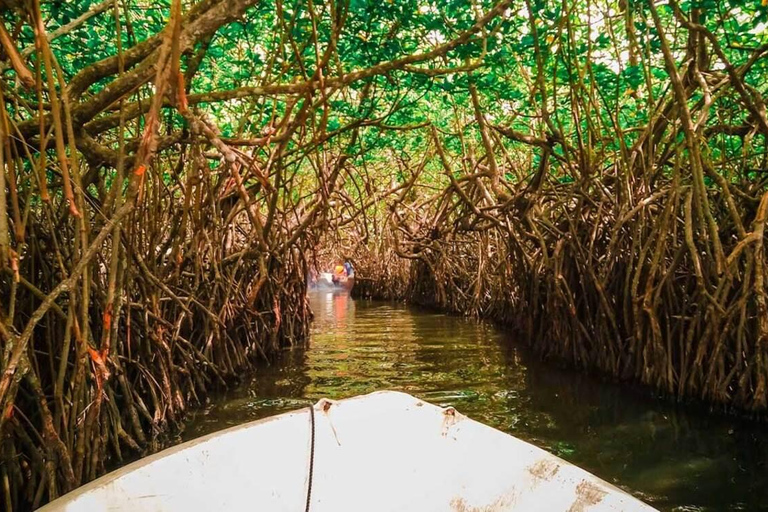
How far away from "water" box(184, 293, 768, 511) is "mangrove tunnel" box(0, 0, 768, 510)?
25 cm

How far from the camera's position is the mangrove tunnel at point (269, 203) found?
2.72 m

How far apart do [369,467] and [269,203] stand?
3292 millimetres

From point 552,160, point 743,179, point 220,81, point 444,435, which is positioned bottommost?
point 444,435

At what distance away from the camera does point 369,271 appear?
1966cm

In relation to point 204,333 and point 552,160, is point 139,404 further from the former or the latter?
point 552,160

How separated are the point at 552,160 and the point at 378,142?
1.90 metres

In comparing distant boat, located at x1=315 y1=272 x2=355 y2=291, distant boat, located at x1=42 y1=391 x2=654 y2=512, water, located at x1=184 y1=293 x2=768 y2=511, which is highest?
distant boat, located at x1=315 y1=272 x2=355 y2=291

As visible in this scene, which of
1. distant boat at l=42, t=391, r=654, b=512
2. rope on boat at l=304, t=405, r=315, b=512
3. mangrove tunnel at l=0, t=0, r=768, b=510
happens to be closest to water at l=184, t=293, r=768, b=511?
mangrove tunnel at l=0, t=0, r=768, b=510

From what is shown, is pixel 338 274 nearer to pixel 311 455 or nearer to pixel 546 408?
pixel 546 408

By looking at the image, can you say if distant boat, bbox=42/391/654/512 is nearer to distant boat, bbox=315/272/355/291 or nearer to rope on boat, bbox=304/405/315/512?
rope on boat, bbox=304/405/315/512

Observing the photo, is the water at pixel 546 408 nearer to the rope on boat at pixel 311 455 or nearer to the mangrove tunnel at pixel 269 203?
the mangrove tunnel at pixel 269 203

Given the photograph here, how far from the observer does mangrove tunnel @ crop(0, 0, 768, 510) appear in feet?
8.94

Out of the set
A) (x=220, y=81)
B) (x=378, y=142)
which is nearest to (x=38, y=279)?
(x=220, y=81)

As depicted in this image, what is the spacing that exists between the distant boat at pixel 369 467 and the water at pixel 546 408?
1.46 m
